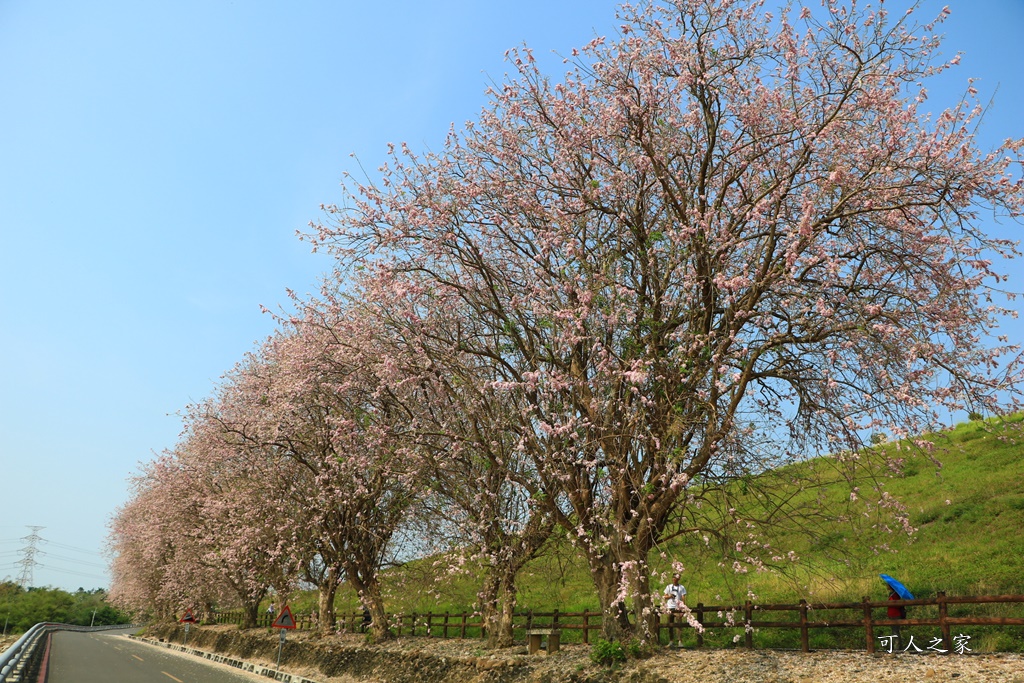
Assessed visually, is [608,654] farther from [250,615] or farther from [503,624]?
[250,615]

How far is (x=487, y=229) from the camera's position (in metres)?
15.4

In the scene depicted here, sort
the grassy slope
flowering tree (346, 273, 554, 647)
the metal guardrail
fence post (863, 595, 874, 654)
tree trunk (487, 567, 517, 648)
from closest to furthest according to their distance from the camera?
1. fence post (863, 595, 874, 654)
2. the metal guardrail
3. flowering tree (346, 273, 554, 647)
4. the grassy slope
5. tree trunk (487, 567, 517, 648)

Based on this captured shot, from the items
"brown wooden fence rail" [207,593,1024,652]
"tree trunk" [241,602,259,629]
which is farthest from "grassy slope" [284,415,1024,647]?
"tree trunk" [241,602,259,629]

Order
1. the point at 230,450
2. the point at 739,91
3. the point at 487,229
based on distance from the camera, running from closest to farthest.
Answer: the point at 739,91 → the point at 487,229 → the point at 230,450

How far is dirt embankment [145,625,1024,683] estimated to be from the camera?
11039mm

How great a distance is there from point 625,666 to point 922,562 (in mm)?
12744

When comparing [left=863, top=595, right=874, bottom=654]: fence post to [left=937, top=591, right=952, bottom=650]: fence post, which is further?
[left=863, top=595, right=874, bottom=654]: fence post

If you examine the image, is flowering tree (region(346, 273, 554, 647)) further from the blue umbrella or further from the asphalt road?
the asphalt road

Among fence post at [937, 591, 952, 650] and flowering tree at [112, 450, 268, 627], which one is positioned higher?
flowering tree at [112, 450, 268, 627]

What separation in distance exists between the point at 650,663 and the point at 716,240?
25.2ft

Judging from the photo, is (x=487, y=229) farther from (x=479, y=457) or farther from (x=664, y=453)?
(x=664, y=453)

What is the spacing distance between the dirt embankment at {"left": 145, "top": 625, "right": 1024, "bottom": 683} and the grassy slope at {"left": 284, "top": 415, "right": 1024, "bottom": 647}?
132 cm

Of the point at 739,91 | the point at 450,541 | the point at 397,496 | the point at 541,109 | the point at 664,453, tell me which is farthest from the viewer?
the point at 397,496

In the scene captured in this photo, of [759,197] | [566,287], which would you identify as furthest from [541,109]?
[759,197]
